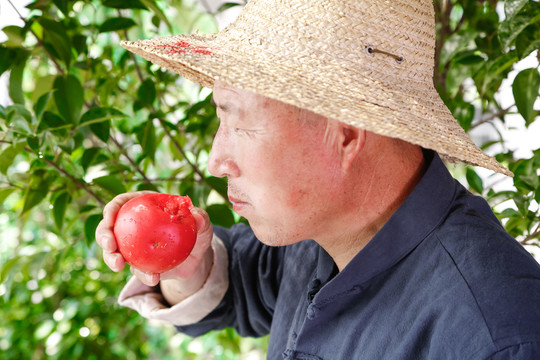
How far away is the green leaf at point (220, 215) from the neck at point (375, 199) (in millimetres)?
410

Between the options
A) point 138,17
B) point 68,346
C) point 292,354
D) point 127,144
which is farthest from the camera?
point 68,346

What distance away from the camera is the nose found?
2.68 feet

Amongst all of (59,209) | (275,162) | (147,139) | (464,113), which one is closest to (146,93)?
(147,139)

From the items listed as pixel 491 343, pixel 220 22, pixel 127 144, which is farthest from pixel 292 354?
pixel 220 22

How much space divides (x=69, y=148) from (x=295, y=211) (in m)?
0.53

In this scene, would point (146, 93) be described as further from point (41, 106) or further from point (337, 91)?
point (337, 91)

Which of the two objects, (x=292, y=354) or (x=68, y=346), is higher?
(x=292, y=354)

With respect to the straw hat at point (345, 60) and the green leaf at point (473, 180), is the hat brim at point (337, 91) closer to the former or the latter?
the straw hat at point (345, 60)

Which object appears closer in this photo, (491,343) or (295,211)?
(491,343)

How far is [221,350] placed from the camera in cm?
212

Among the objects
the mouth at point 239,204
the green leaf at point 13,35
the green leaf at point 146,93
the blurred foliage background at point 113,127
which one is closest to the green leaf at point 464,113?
the blurred foliage background at point 113,127

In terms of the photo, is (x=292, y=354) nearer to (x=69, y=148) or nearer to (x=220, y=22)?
(x=69, y=148)

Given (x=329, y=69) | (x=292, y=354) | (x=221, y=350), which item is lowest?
(x=221, y=350)

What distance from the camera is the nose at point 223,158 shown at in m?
0.82
